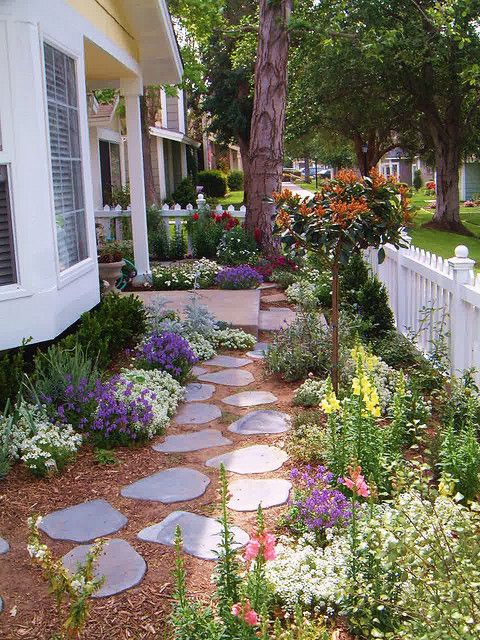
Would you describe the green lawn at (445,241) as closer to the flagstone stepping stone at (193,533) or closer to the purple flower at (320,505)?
the purple flower at (320,505)

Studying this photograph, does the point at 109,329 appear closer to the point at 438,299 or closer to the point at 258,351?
the point at 258,351

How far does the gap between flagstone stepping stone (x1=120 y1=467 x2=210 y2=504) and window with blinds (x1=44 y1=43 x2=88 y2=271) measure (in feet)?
6.94

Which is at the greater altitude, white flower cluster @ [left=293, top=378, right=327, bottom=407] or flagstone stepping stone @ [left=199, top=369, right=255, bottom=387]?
white flower cluster @ [left=293, top=378, right=327, bottom=407]

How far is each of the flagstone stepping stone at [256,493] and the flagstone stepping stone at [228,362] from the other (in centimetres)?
232

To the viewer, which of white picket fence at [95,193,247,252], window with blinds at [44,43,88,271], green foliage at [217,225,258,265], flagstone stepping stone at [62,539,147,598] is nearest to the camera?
flagstone stepping stone at [62,539,147,598]

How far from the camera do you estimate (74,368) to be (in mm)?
4750

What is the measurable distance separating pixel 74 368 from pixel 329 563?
2.42 metres

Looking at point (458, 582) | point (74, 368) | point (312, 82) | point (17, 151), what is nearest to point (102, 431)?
point (74, 368)

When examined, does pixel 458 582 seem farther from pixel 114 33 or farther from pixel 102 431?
pixel 114 33

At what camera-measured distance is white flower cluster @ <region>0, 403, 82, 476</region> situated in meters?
3.98

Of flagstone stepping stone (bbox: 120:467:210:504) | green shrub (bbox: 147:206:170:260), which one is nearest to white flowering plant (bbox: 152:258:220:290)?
green shrub (bbox: 147:206:170:260)

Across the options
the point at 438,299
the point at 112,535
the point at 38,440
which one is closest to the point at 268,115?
the point at 438,299

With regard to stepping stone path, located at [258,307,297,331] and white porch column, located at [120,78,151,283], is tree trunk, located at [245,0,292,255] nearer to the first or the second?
white porch column, located at [120,78,151,283]

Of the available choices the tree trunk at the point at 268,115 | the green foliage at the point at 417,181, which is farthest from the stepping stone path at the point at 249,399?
the green foliage at the point at 417,181
